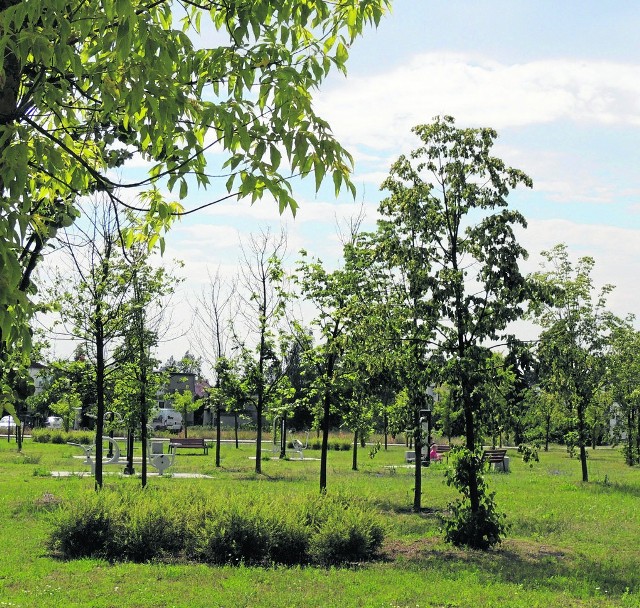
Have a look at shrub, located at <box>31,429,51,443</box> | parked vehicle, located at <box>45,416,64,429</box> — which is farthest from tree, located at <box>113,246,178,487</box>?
parked vehicle, located at <box>45,416,64,429</box>

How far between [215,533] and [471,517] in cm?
438

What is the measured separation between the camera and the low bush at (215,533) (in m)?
10.7

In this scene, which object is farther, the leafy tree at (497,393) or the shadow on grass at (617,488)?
the shadow on grass at (617,488)

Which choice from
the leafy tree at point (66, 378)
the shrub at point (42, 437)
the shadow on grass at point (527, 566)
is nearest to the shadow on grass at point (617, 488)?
the shadow on grass at point (527, 566)

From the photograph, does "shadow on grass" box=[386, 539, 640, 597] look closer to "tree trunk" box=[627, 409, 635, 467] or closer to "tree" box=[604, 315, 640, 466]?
"tree" box=[604, 315, 640, 466]

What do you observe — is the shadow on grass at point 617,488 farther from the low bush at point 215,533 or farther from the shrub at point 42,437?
the shrub at point 42,437

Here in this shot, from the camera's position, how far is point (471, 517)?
1244cm

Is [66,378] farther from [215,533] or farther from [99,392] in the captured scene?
[215,533]

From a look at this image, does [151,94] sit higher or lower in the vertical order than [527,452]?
higher

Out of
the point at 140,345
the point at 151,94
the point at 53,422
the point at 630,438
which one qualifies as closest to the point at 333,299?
the point at 140,345

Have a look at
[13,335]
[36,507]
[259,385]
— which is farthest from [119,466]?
[13,335]

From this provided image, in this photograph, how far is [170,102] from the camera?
11.9 ft

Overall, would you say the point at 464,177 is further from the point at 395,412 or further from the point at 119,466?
the point at 119,466

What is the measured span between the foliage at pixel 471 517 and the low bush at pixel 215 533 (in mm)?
1675
